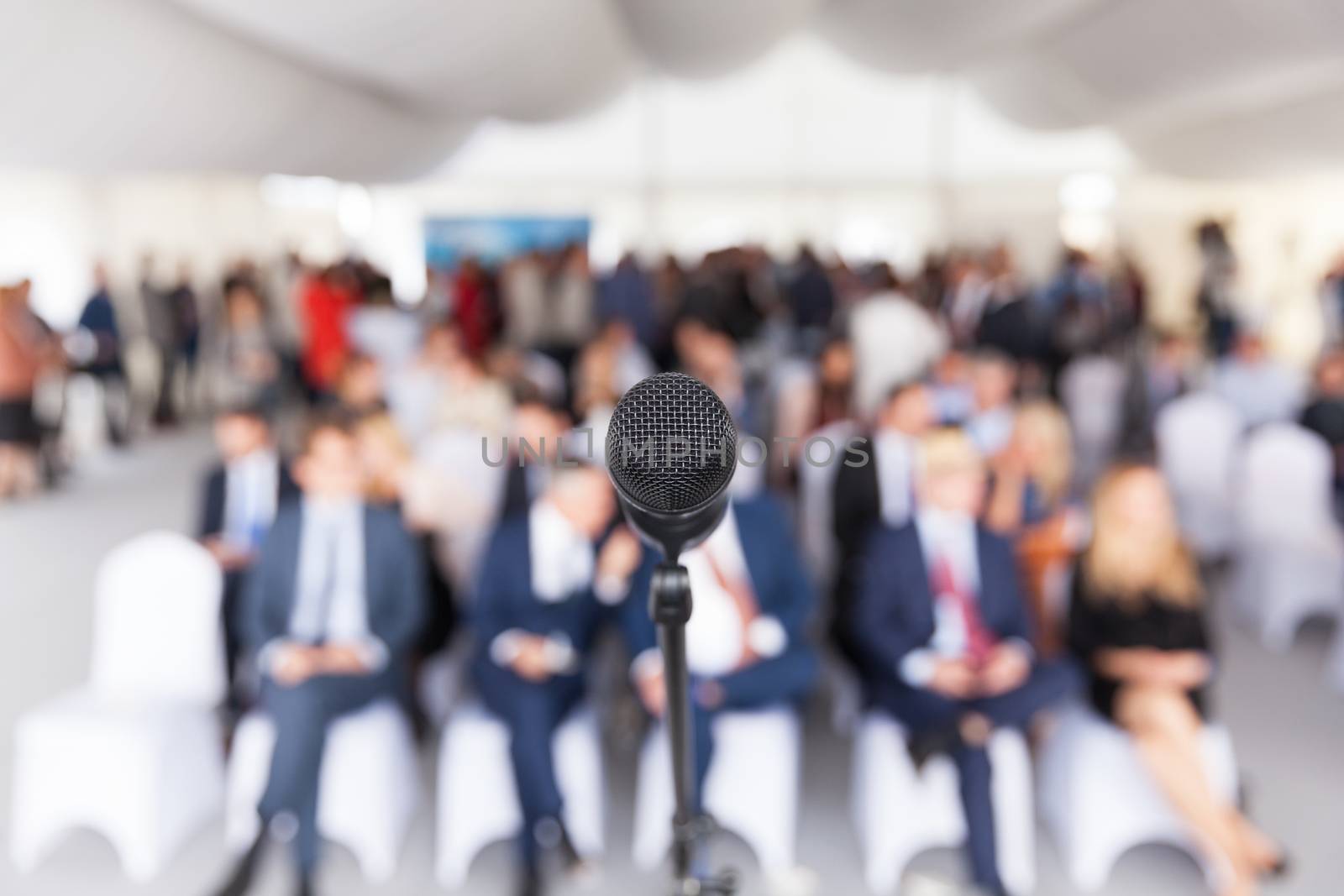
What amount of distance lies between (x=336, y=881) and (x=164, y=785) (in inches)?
20.8

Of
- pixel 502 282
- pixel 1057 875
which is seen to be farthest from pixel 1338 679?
pixel 502 282

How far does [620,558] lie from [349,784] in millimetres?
909

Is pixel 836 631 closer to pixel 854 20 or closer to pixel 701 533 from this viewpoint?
pixel 701 533

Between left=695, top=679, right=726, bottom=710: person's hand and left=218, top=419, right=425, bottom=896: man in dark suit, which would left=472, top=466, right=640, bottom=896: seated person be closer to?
left=218, top=419, right=425, bottom=896: man in dark suit

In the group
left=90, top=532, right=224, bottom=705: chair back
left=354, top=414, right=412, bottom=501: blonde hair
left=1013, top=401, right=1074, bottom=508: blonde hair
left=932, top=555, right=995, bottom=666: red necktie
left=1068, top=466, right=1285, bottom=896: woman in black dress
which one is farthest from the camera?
left=1013, top=401, right=1074, bottom=508: blonde hair

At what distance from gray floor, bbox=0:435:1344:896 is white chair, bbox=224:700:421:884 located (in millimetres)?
104

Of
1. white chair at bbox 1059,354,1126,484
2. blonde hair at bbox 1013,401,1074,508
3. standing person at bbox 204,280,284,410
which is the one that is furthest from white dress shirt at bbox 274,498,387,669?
standing person at bbox 204,280,284,410

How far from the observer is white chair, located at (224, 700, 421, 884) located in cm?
242

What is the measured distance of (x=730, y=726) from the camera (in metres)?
2.40

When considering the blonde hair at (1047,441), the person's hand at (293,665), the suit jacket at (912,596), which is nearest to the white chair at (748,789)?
the suit jacket at (912,596)

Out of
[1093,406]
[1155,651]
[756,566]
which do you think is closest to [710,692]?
[756,566]

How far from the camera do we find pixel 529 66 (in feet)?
14.4

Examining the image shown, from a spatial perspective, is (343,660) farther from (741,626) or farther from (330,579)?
(741,626)

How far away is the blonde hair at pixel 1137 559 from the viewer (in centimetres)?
240
